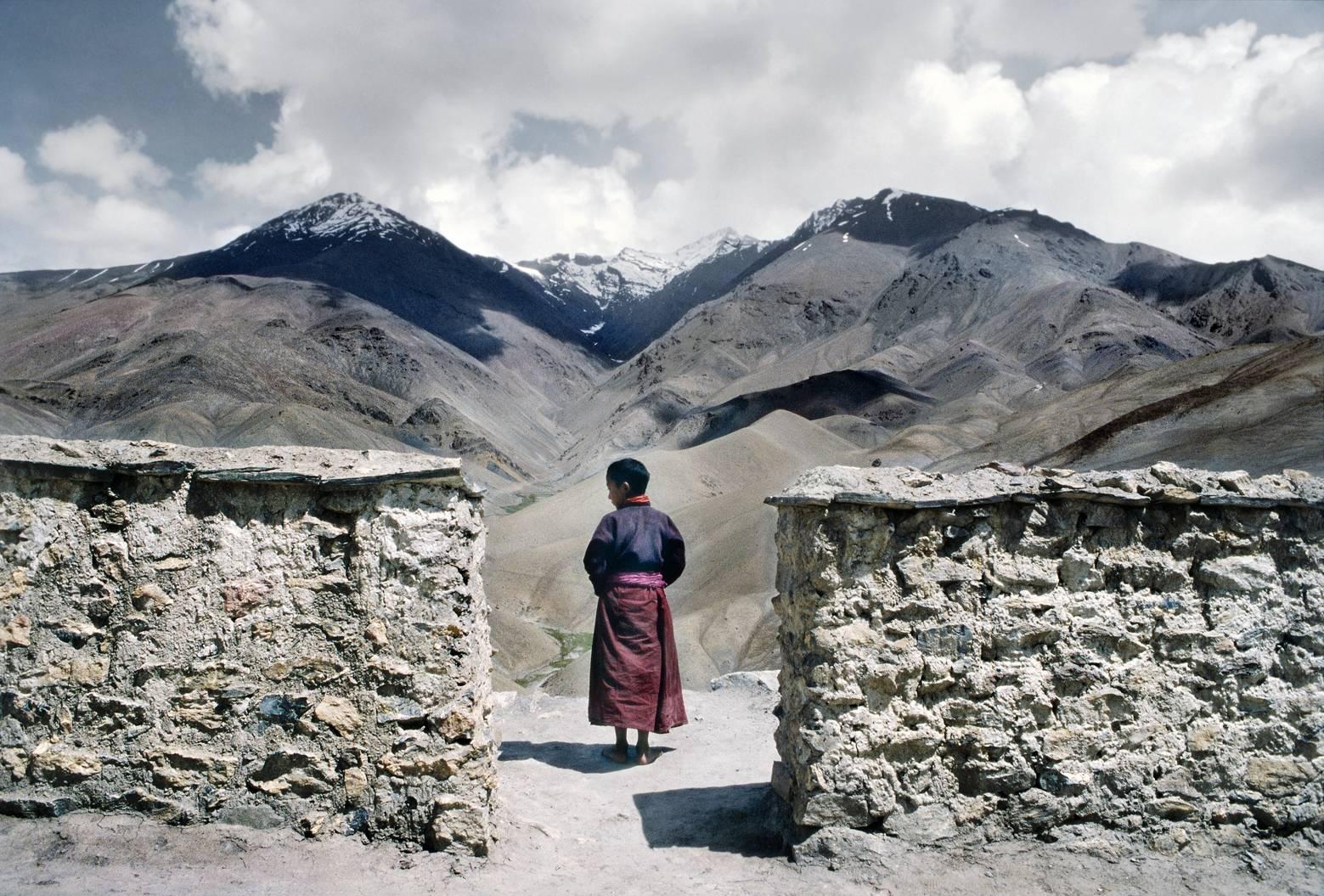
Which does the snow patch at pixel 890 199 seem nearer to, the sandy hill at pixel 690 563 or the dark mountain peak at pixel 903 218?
the dark mountain peak at pixel 903 218

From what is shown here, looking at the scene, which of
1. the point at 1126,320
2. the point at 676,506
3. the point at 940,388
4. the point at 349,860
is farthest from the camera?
→ the point at 1126,320

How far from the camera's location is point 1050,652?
4.46m

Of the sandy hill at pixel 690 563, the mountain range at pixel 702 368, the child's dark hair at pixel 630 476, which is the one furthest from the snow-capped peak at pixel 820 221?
the child's dark hair at pixel 630 476

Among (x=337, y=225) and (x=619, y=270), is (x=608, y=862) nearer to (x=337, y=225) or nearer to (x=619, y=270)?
(x=337, y=225)

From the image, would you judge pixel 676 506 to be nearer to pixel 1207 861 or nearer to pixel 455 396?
pixel 1207 861

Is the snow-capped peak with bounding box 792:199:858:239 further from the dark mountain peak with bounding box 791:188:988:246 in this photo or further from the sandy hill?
the sandy hill

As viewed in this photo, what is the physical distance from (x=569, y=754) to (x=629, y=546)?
1587mm

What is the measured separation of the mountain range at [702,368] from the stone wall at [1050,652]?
8302 mm

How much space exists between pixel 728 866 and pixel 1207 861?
231 cm

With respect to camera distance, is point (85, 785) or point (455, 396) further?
point (455, 396)

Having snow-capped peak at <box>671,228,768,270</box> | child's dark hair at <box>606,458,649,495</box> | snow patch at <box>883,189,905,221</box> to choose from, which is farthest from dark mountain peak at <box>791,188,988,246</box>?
child's dark hair at <box>606,458,649,495</box>

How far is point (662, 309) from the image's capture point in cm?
11425

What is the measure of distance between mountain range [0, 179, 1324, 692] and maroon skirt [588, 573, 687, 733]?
651cm

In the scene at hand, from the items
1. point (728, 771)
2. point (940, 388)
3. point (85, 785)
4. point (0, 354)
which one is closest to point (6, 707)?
Result: point (85, 785)
